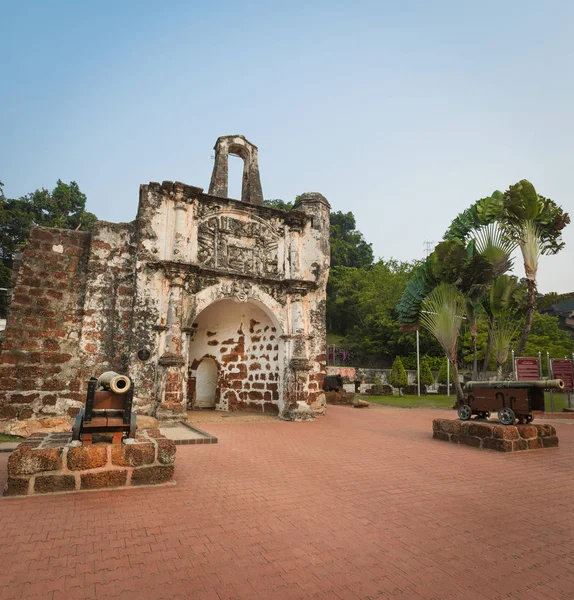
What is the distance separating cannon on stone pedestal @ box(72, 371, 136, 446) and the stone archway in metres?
7.18

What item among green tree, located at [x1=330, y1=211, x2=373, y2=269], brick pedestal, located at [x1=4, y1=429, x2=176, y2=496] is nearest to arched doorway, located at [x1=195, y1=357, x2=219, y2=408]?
brick pedestal, located at [x1=4, y1=429, x2=176, y2=496]

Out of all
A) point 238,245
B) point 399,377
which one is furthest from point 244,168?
point 399,377

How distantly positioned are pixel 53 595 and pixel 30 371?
8038 mm

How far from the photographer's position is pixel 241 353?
14094 millimetres

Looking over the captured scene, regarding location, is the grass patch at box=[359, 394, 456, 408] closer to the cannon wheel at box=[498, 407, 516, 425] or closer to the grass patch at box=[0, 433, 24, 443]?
the cannon wheel at box=[498, 407, 516, 425]

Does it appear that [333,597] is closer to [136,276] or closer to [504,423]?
[504,423]

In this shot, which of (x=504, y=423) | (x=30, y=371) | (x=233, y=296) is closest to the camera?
(x=504, y=423)

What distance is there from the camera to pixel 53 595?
99.7 inches

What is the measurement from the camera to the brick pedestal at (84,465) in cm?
448

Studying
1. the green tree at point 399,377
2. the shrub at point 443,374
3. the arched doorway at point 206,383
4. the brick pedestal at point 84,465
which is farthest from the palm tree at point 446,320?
the shrub at point 443,374

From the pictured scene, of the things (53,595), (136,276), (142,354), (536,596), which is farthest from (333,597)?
(136,276)

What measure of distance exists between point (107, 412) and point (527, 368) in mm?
13969

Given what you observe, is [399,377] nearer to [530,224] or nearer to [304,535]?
[530,224]

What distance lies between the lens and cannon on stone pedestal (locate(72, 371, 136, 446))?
16.8ft
